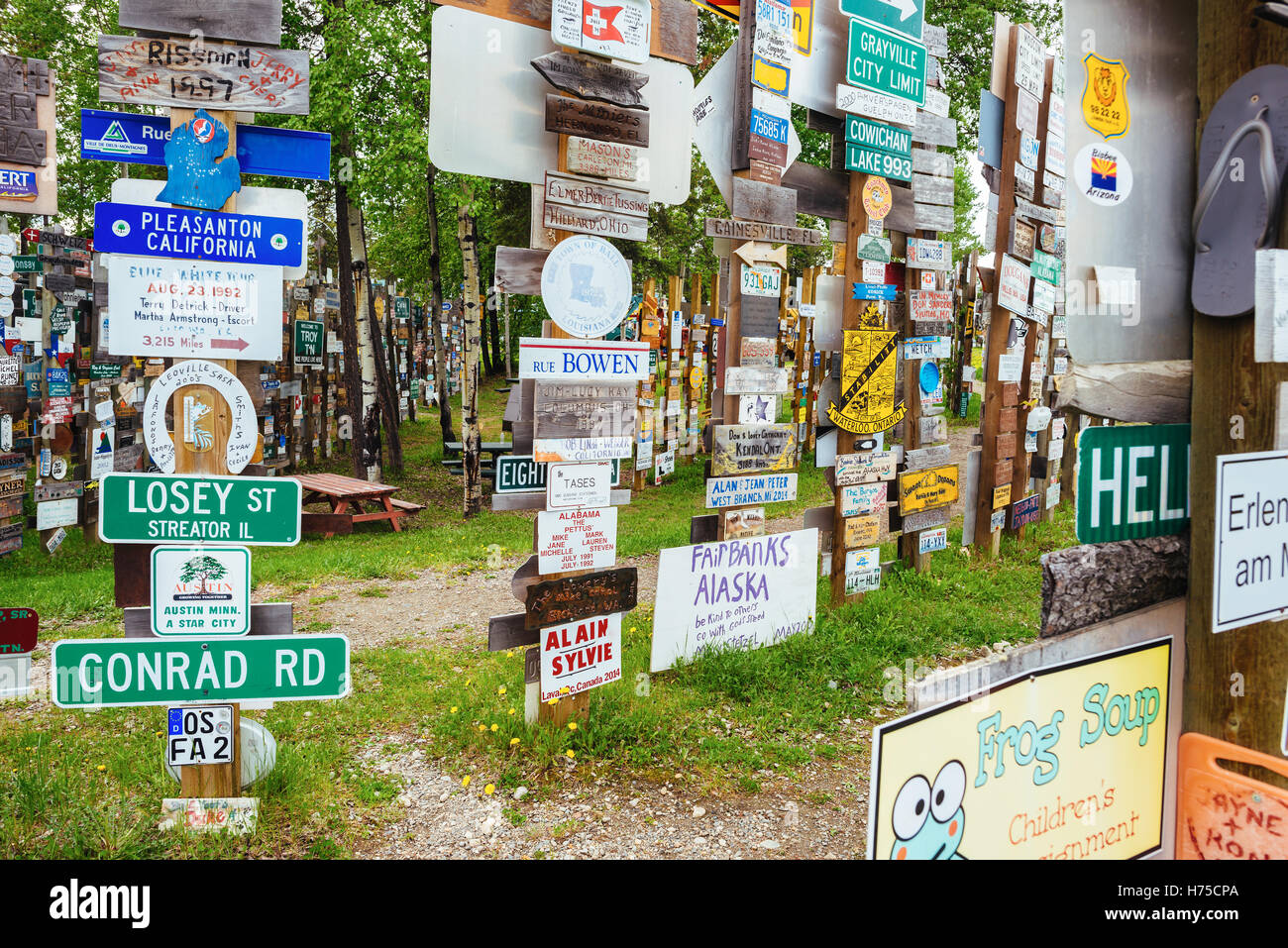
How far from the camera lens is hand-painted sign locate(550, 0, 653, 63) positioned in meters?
4.20

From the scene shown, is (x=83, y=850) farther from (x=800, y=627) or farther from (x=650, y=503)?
(x=650, y=503)

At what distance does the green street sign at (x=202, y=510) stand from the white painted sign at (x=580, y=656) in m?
1.48

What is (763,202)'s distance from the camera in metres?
5.63

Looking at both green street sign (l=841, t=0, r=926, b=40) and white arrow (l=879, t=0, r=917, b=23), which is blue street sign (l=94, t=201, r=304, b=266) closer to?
green street sign (l=841, t=0, r=926, b=40)

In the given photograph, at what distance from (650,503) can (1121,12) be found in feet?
36.0

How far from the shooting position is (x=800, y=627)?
6.01 metres

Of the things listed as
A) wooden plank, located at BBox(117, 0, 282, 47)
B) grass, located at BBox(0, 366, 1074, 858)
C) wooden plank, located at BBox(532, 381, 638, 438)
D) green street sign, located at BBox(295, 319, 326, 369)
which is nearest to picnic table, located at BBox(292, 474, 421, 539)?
green street sign, located at BBox(295, 319, 326, 369)

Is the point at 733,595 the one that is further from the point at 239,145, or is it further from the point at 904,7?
the point at 904,7

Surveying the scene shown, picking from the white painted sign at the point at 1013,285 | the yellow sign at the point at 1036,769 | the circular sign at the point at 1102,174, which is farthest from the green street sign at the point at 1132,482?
the white painted sign at the point at 1013,285

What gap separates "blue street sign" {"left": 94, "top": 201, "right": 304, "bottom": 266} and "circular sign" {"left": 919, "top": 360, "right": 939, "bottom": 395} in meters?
5.29

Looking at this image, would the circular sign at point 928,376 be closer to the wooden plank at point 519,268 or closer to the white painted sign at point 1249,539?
the wooden plank at point 519,268

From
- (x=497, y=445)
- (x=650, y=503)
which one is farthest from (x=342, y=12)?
(x=650, y=503)

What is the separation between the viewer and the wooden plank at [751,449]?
18.6 ft

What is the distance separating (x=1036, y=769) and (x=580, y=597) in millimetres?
2730
